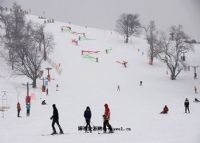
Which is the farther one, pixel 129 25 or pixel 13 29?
pixel 129 25

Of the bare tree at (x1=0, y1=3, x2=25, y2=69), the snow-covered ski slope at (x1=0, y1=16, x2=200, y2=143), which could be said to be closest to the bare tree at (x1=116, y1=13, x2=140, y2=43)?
the snow-covered ski slope at (x1=0, y1=16, x2=200, y2=143)

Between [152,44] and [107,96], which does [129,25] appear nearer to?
[152,44]

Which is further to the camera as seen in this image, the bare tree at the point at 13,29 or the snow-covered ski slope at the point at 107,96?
the bare tree at the point at 13,29

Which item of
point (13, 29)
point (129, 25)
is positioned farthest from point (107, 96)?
point (129, 25)

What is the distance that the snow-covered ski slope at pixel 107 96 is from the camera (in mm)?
20375

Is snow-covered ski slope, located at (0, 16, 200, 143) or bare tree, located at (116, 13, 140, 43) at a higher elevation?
bare tree, located at (116, 13, 140, 43)

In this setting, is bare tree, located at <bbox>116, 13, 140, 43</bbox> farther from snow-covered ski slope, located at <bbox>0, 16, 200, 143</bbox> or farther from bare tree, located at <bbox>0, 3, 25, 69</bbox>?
bare tree, located at <bbox>0, 3, 25, 69</bbox>

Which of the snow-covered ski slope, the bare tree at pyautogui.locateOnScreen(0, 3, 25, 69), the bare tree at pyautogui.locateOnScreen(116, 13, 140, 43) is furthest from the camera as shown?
the bare tree at pyautogui.locateOnScreen(116, 13, 140, 43)

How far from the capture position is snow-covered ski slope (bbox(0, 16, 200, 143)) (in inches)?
802

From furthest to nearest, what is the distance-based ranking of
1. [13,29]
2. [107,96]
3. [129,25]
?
[129,25]
[13,29]
[107,96]

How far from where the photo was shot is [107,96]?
161 feet

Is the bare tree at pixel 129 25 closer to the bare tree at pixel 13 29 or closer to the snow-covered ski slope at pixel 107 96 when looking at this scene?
the snow-covered ski slope at pixel 107 96

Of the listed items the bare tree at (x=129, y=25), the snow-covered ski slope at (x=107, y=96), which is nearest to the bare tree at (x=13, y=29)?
the snow-covered ski slope at (x=107, y=96)

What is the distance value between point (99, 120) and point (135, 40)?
288ft
